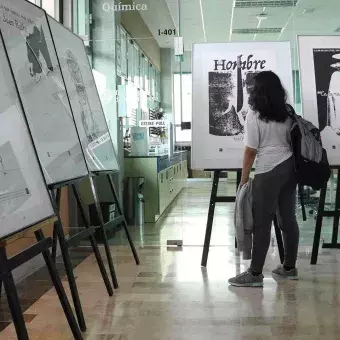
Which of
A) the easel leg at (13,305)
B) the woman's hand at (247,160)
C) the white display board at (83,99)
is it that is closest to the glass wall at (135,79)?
the white display board at (83,99)

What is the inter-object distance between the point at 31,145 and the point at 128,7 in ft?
11.2

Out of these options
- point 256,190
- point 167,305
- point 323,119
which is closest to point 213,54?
point 323,119

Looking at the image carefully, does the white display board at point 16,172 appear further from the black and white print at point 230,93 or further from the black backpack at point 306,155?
Answer: the black and white print at point 230,93

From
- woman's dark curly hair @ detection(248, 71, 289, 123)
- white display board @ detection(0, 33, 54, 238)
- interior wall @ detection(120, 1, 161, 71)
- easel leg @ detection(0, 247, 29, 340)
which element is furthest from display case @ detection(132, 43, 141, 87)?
easel leg @ detection(0, 247, 29, 340)

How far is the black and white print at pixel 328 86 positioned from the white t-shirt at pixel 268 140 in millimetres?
667

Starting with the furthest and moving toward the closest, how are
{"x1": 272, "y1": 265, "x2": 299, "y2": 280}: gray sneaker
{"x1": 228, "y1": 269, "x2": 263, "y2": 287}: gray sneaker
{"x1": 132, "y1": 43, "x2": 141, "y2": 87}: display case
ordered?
1. {"x1": 132, "y1": 43, "x2": 141, "y2": 87}: display case
2. {"x1": 272, "y1": 265, "x2": 299, "y2": 280}: gray sneaker
3. {"x1": 228, "y1": 269, "x2": 263, "y2": 287}: gray sneaker

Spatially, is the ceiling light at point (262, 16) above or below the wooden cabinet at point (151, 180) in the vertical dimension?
above

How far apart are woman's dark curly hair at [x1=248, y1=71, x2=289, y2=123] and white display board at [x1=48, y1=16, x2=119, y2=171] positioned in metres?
1.15

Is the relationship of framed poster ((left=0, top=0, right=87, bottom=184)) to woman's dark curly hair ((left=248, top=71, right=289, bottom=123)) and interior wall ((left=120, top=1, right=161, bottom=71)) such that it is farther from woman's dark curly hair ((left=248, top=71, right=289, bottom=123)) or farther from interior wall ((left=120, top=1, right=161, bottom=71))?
interior wall ((left=120, top=1, right=161, bottom=71))

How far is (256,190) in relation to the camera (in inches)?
127

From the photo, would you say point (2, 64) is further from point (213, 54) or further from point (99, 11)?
point (99, 11)

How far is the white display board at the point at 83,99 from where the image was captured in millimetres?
3150

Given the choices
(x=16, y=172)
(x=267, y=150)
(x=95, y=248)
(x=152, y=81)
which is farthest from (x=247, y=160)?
(x=152, y=81)

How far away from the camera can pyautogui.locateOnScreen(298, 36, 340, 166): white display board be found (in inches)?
147
